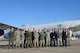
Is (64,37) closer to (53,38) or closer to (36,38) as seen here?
(53,38)

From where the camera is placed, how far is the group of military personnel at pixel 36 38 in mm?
18609

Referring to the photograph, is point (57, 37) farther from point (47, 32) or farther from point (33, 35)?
point (33, 35)

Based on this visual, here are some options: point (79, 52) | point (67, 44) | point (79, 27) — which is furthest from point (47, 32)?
point (79, 27)

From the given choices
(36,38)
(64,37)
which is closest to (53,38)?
(64,37)

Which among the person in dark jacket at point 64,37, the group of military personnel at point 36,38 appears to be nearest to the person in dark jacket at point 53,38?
the group of military personnel at point 36,38

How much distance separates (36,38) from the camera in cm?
1864

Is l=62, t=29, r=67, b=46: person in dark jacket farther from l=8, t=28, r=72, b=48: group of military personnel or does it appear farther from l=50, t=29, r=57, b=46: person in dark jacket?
l=50, t=29, r=57, b=46: person in dark jacket

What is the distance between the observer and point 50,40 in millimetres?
19719

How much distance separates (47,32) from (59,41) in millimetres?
1349

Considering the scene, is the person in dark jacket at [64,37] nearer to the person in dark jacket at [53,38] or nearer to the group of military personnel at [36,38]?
the group of military personnel at [36,38]

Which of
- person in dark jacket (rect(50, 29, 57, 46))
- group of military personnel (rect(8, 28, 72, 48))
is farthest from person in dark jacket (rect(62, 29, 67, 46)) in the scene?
person in dark jacket (rect(50, 29, 57, 46))

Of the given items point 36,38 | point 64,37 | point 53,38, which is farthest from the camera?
point 53,38

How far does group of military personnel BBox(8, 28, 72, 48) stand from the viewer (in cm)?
1861

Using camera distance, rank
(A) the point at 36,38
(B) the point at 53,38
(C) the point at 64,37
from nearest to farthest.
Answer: (A) the point at 36,38 → (C) the point at 64,37 → (B) the point at 53,38
